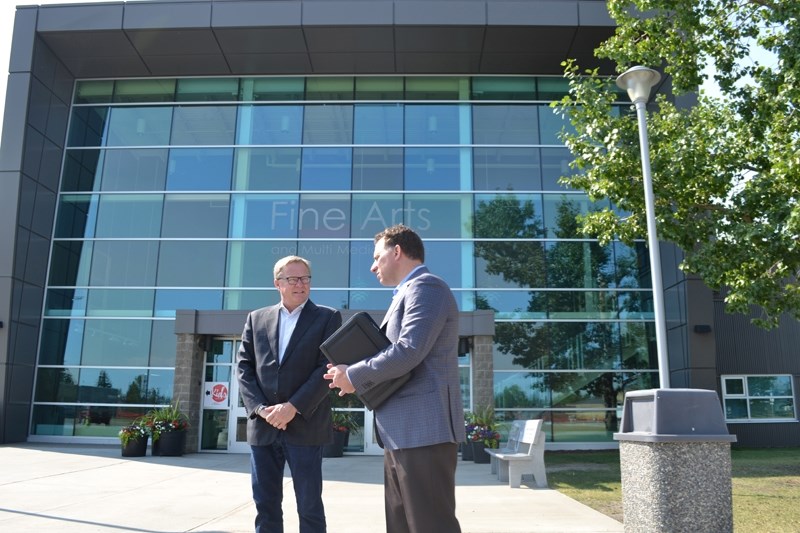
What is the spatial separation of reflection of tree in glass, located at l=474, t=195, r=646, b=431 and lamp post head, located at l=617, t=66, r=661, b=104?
7.42m

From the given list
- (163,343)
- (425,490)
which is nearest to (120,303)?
(163,343)

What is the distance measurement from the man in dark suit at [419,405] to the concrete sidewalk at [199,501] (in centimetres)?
329

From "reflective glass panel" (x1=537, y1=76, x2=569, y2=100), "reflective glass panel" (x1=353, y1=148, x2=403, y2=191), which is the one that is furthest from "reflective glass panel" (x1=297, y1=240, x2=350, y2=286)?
"reflective glass panel" (x1=537, y1=76, x2=569, y2=100)

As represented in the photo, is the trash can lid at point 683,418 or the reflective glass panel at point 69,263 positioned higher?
the reflective glass panel at point 69,263

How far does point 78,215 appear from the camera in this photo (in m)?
17.6

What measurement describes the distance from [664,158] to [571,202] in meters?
7.13

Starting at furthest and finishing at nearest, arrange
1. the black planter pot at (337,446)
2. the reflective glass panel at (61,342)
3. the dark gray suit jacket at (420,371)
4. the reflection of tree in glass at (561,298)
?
the reflective glass panel at (61,342), the reflection of tree in glass at (561,298), the black planter pot at (337,446), the dark gray suit jacket at (420,371)

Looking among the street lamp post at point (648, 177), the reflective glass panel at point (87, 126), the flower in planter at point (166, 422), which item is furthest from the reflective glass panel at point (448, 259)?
the reflective glass panel at point (87, 126)

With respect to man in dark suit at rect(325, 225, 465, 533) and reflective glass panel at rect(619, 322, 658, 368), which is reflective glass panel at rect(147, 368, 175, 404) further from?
man in dark suit at rect(325, 225, 465, 533)

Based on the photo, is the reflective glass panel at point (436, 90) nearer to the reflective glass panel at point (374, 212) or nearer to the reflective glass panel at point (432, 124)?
the reflective glass panel at point (432, 124)

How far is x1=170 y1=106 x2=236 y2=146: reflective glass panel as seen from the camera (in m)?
17.9

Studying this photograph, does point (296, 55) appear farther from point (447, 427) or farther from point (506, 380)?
point (447, 427)

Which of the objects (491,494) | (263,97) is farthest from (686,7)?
(263,97)

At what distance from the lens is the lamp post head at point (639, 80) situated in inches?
333
